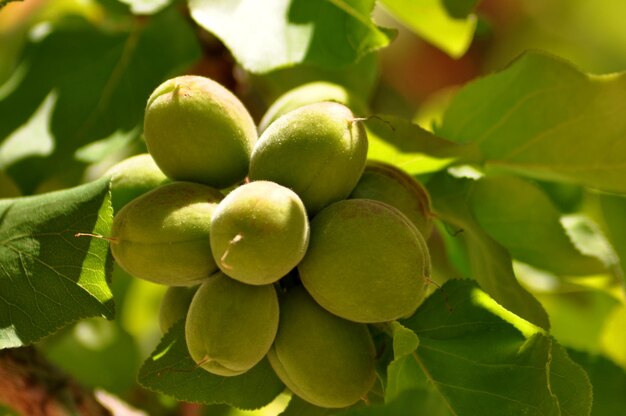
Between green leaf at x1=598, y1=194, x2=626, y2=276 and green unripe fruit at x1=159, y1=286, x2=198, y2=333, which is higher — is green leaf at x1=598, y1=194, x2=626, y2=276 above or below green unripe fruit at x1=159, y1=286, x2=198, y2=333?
below

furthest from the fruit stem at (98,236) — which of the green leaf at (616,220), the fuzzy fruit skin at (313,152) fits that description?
the green leaf at (616,220)

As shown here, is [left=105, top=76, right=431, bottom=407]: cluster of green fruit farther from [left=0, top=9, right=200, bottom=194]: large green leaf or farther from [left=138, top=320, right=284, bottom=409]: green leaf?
[left=0, top=9, right=200, bottom=194]: large green leaf

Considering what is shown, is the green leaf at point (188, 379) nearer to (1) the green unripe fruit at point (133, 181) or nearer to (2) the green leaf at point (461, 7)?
(1) the green unripe fruit at point (133, 181)

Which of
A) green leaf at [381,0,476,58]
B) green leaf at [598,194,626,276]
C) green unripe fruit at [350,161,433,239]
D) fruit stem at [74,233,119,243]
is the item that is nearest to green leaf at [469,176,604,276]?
green leaf at [598,194,626,276]

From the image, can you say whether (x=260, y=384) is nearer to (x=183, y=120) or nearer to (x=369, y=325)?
(x=369, y=325)

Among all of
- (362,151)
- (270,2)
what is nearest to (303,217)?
(362,151)

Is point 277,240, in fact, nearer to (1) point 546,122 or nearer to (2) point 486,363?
(2) point 486,363

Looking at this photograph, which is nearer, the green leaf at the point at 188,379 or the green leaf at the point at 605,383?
the green leaf at the point at 188,379
